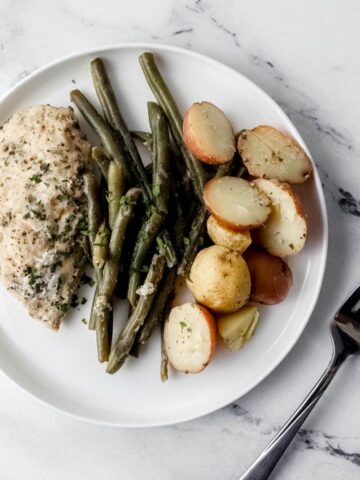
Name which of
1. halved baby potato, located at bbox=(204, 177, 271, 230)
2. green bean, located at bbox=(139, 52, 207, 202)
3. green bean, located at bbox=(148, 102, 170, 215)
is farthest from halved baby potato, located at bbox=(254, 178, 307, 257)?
green bean, located at bbox=(148, 102, 170, 215)

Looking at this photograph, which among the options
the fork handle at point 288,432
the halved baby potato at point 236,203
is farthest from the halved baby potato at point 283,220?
the fork handle at point 288,432

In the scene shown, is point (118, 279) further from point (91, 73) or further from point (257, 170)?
point (91, 73)

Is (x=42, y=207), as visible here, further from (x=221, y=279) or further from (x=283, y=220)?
(x=283, y=220)

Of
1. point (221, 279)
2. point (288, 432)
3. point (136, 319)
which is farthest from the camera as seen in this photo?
point (288, 432)

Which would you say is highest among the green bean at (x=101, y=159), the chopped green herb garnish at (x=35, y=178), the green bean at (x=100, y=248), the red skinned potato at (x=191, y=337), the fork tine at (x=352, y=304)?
the green bean at (x=101, y=159)

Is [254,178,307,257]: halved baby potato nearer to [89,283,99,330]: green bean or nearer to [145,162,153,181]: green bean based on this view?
[145,162,153,181]: green bean

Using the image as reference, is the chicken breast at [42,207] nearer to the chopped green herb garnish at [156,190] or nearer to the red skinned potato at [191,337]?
the chopped green herb garnish at [156,190]

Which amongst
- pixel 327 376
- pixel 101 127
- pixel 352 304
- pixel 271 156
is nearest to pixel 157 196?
pixel 101 127
